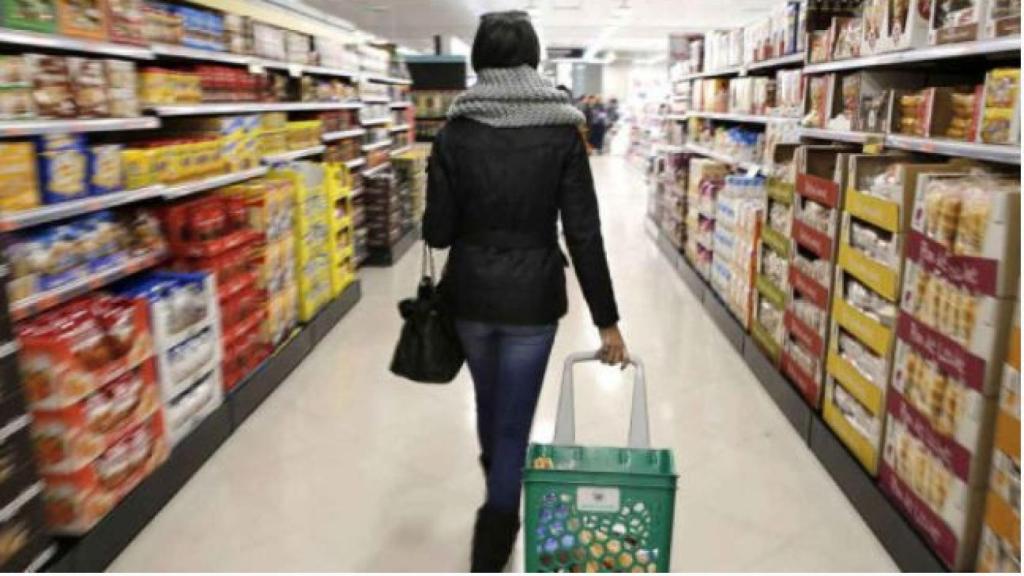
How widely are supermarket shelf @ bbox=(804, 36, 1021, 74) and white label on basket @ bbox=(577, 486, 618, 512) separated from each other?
1.80m

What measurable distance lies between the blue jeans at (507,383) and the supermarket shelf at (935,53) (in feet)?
5.30

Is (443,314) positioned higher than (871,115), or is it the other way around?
(871,115)

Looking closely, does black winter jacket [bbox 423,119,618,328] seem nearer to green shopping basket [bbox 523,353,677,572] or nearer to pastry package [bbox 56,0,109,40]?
green shopping basket [bbox 523,353,677,572]

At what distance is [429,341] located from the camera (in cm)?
254

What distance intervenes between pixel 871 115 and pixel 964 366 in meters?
1.53

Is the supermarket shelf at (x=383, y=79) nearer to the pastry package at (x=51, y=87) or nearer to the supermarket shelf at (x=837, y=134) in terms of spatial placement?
Answer: the supermarket shelf at (x=837, y=134)

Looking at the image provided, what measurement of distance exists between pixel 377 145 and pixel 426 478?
5.58 m

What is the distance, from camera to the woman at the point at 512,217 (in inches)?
89.1

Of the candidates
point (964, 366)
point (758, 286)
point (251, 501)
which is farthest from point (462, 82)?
point (964, 366)

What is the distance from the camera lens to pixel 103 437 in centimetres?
271

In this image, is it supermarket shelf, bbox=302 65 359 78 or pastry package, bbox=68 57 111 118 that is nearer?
pastry package, bbox=68 57 111 118

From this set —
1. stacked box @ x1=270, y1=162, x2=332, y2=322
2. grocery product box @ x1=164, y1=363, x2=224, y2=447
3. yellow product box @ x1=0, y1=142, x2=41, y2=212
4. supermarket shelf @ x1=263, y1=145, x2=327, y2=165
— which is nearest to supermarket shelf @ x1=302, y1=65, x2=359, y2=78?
supermarket shelf @ x1=263, y1=145, x2=327, y2=165

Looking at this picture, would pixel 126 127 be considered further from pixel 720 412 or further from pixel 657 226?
pixel 657 226

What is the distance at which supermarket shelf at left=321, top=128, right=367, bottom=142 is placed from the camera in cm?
659
